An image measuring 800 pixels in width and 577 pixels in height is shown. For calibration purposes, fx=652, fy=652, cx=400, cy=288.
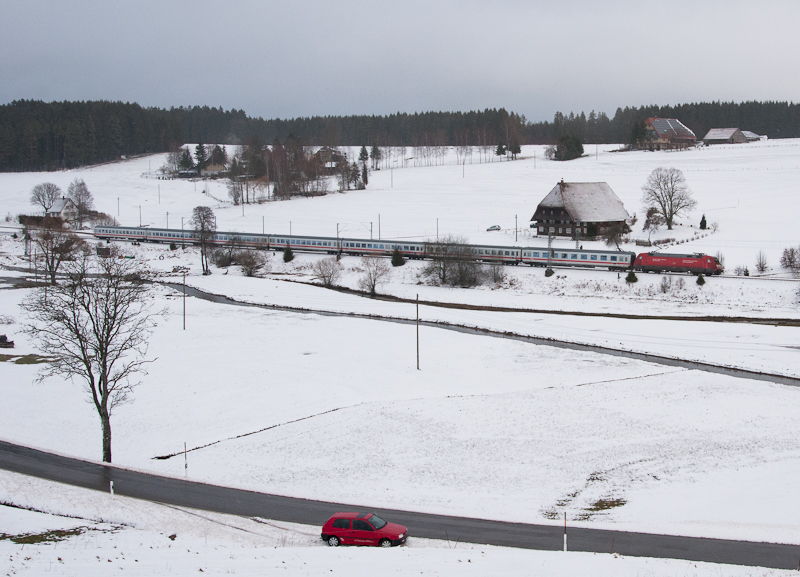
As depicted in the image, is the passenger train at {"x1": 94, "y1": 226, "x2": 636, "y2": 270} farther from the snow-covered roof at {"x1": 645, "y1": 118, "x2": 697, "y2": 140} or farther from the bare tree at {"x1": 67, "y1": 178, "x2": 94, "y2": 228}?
the snow-covered roof at {"x1": 645, "y1": 118, "x2": 697, "y2": 140}

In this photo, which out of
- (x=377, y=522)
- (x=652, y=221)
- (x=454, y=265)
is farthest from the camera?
(x=652, y=221)

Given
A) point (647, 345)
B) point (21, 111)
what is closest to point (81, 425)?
point (647, 345)

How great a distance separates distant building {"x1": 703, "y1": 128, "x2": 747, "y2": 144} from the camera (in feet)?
467

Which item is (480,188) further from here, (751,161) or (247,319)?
(247,319)

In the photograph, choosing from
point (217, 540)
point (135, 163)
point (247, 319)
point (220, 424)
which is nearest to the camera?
point (217, 540)

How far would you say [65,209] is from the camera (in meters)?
112

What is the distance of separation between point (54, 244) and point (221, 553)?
7362 centimetres

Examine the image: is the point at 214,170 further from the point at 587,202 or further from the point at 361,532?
the point at 361,532

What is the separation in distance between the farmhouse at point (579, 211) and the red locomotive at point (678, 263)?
49.5ft

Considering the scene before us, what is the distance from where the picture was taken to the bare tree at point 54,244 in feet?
220

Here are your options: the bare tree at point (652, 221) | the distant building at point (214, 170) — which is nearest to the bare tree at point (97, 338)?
the bare tree at point (652, 221)

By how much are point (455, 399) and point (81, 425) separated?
17580 millimetres

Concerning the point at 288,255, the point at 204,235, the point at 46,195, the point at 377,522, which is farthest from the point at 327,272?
the point at 46,195

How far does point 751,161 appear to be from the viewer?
11612 centimetres
